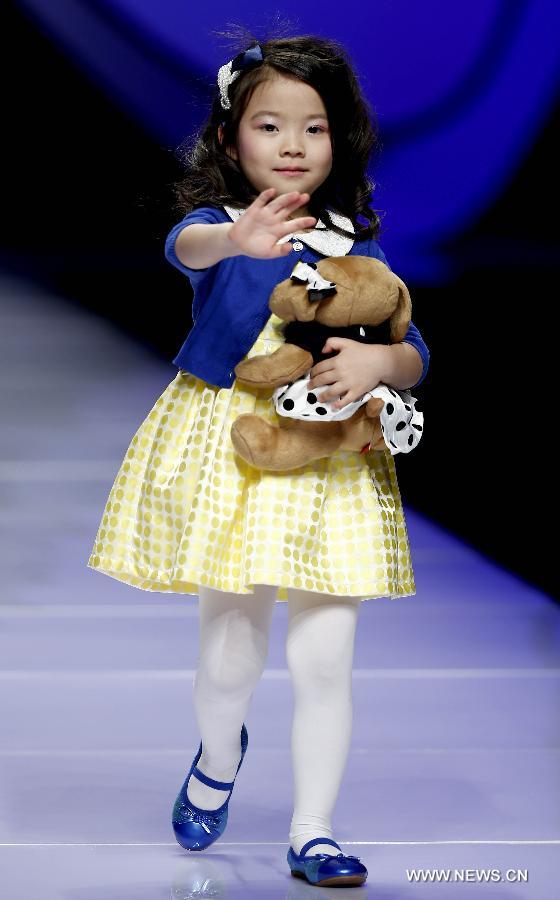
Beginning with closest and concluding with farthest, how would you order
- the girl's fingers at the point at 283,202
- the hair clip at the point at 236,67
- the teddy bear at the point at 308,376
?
1. the girl's fingers at the point at 283,202
2. the teddy bear at the point at 308,376
3. the hair clip at the point at 236,67

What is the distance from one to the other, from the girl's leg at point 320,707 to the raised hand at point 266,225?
0.44 meters

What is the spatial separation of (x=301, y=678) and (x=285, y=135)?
671mm

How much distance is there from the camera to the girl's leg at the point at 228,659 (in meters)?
1.89

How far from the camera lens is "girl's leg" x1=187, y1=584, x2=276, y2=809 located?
1894 millimetres

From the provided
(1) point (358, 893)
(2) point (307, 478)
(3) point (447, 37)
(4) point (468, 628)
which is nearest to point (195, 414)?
(2) point (307, 478)

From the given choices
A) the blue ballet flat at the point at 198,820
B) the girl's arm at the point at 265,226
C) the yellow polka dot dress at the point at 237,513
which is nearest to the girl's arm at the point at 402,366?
the yellow polka dot dress at the point at 237,513

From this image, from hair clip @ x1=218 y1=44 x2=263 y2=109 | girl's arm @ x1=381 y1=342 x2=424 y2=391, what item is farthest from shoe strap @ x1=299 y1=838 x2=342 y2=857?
hair clip @ x1=218 y1=44 x2=263 y2=109

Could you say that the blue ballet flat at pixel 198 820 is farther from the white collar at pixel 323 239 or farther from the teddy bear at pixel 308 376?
the white collar at pixel 323 239

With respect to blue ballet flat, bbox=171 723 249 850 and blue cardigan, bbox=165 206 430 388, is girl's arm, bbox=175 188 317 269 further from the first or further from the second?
blue ballet flat, bbox=171 723 249 850

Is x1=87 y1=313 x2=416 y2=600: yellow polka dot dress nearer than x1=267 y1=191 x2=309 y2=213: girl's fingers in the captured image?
No

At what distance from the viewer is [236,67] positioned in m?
1.93

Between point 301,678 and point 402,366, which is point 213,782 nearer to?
point 301,678

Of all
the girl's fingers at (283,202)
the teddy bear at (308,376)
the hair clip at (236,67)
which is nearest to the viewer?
the girl's fingers at (283,202)

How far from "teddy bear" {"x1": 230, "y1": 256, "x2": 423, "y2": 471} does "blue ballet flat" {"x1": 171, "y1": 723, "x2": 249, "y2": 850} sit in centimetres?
44
